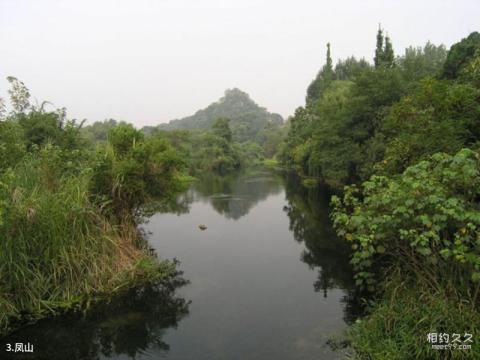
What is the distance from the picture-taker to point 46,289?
310 inches

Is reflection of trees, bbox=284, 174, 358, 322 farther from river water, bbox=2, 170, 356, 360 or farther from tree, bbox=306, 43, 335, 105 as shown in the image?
tree, bbox=306, 43, 335, 105

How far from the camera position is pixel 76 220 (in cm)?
859

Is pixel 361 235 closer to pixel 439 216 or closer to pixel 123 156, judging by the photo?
pixel 439 216

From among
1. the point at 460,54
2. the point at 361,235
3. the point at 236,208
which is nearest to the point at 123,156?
the point at 361,235

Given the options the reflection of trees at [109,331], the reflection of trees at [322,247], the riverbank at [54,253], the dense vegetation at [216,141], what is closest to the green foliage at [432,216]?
the reflection of trees at [322,247]

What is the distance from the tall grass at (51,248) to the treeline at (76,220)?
21mm

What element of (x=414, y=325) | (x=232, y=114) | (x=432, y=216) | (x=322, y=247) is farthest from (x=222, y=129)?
(x=232, y=114)

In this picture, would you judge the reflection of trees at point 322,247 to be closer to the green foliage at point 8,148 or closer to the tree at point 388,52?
the green foliage at point 8,148

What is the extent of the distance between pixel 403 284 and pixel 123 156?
856 cm

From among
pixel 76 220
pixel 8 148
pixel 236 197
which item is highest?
pixel 8 148

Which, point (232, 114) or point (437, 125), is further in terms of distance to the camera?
point (232, 114)

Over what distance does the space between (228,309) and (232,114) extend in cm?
14965

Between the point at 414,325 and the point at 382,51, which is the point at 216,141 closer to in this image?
the point at 382,51

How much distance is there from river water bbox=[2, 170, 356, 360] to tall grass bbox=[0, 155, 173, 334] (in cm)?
57
